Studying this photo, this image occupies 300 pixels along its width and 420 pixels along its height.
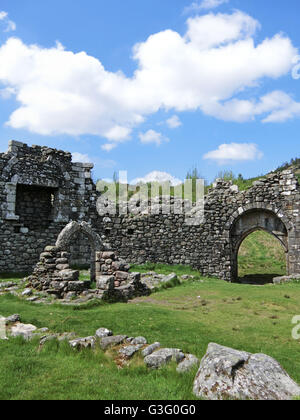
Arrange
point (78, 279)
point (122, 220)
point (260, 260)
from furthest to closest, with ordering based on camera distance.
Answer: point (260, 260)
point (122, 220)
point (78, 279)

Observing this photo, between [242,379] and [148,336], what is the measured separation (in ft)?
11.0

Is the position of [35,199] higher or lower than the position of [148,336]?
higher

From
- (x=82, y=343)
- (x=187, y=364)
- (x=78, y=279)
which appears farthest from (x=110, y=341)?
(x=78, y=279)

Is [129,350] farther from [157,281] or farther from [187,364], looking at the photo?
[157,281]

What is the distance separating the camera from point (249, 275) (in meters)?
23.5

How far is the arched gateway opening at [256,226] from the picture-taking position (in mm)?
20812

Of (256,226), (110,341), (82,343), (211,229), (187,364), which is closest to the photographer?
(187,364)

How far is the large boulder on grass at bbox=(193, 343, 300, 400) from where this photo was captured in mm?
4012

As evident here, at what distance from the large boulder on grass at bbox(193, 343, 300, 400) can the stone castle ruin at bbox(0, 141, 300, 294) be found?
1427cm

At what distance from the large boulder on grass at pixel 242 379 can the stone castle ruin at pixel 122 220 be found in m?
14.3

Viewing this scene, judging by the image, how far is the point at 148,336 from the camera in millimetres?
7254

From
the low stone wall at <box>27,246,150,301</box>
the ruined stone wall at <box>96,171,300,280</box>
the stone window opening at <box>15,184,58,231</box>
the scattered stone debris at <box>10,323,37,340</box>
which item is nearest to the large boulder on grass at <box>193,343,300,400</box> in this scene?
the scattered stone debris at <box>10,323,37,340</box>

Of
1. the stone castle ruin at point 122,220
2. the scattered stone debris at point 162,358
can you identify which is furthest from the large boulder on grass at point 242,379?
the stone castle ruin at point 122,220
